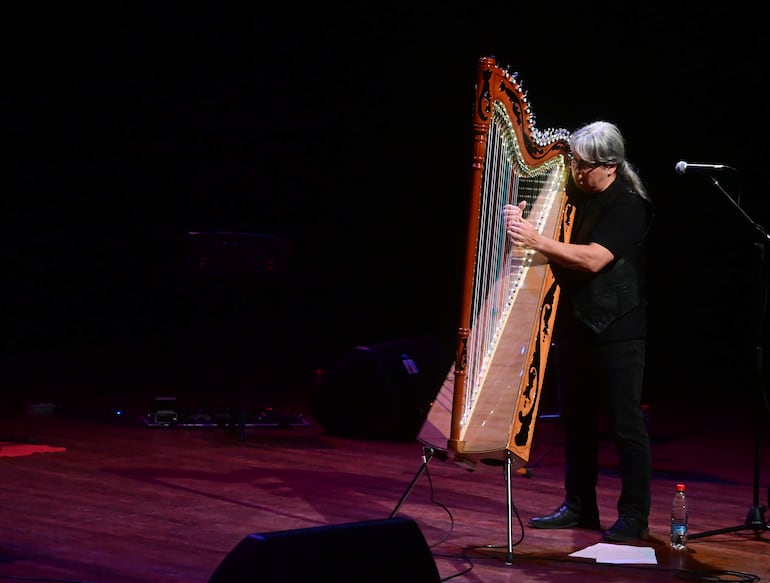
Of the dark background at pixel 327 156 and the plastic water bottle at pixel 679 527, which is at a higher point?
the dark background at pixel 327 156

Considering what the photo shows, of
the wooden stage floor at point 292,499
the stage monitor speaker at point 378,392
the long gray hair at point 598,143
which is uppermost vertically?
the long gray hair at point 598,143

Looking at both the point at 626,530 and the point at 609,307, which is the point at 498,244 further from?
the point at 626,530

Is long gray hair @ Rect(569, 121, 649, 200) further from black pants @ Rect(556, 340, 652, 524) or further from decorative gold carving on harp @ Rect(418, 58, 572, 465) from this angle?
black pants @ Rect(556, 340, 652, 524)

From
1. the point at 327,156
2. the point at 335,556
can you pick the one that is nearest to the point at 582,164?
the point at 335,556

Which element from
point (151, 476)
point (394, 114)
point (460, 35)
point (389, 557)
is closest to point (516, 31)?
point (460, 35)

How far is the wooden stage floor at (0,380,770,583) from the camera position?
11.6 feet

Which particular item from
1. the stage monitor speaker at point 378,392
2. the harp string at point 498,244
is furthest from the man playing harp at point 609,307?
the stage monitor speaker at point 378,392

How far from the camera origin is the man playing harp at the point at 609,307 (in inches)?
156

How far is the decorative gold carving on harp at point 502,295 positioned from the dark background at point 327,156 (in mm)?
4455

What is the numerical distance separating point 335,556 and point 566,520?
249cm

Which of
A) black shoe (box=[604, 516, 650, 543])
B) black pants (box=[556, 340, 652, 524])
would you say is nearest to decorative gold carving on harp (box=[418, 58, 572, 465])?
black pants (box=[556, 340, 652, 524])

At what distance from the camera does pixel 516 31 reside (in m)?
8.47

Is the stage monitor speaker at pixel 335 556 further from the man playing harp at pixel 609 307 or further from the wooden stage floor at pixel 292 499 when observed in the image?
the man playing harp at pixel 609 307

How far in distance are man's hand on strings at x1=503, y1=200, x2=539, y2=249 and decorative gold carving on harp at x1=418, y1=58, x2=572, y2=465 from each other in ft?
0.19
